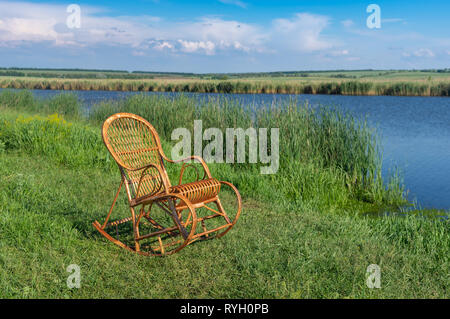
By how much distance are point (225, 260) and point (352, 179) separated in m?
3.72

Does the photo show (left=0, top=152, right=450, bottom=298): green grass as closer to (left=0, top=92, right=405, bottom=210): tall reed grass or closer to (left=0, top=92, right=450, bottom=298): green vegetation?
(left=0, top=92, right=450, bottom=298): green vegetation

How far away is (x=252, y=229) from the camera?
370 centimetres

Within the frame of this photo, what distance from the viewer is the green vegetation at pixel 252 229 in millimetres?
2641

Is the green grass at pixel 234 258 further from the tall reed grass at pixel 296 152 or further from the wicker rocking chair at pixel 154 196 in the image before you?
the tall reed grass at pixel 296 152

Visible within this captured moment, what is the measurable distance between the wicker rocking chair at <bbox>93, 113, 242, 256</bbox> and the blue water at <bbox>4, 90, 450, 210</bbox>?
11.9 ft

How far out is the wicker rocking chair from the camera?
301 cm

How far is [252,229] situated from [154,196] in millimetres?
1096

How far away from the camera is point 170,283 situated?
2678mm

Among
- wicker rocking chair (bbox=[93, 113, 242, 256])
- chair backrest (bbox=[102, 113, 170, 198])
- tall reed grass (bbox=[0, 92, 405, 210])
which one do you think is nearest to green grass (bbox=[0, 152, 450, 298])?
wicker rocking chair (bbox=[93, 113, 242, 256])

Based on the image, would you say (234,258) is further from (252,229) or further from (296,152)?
(296,152)

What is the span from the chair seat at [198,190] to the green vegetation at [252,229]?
42cm

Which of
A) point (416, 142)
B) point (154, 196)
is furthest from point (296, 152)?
point (416, 142)
